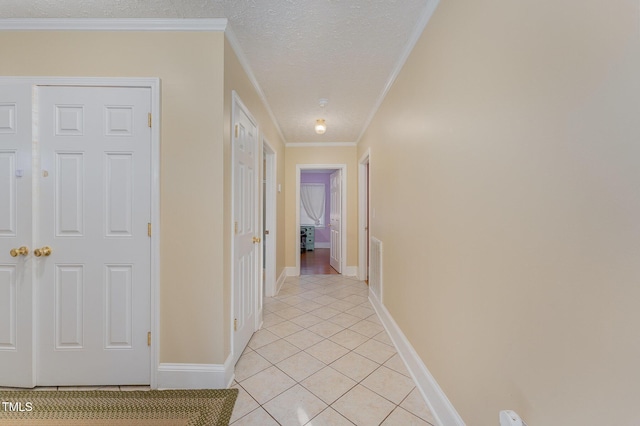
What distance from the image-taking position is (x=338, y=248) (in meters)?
5.08

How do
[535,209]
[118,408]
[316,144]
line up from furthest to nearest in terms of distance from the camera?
[316,144]
[118,408]
[535,209]

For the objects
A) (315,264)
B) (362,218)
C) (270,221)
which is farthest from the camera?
(315,264)

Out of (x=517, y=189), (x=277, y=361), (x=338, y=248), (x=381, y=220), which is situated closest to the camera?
(x=517, y=189)

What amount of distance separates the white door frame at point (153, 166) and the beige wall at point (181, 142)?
35 mm

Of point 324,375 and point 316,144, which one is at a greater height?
point 316,144

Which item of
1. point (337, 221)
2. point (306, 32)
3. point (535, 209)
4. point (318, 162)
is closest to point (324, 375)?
point (535, 209)

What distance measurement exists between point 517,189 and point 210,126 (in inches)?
68.4

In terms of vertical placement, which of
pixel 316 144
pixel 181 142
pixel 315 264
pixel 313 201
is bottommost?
pixel 315 264

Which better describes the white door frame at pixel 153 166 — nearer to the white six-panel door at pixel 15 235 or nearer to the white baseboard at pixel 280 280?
the white six-panel door at pixel 15 235

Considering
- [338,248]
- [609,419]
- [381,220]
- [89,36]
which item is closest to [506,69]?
[609,419]

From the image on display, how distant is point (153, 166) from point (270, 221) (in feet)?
6.79

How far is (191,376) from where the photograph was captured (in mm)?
1723

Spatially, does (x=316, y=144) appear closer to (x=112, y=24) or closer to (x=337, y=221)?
(x=337, y=221)

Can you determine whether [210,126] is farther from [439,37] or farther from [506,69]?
[506,69]
